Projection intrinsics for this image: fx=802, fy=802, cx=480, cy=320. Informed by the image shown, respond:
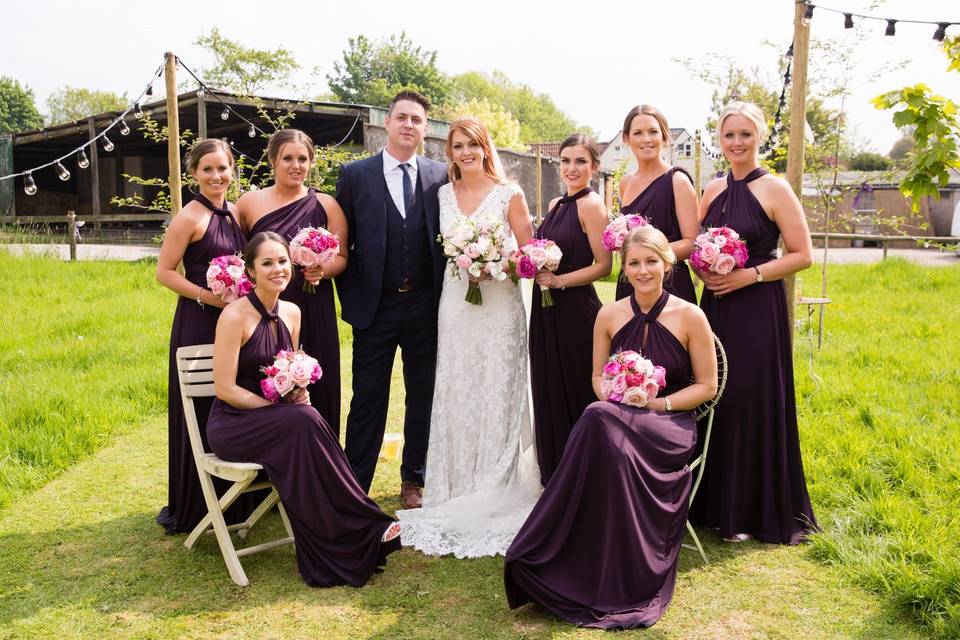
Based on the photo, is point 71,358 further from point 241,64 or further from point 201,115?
point 241,64

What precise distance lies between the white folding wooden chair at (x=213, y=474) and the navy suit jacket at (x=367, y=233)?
3.22 feet

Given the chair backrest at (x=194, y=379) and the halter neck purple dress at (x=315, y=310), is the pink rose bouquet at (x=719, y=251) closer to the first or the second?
the halter neck purple dress at (x=315, y=310)

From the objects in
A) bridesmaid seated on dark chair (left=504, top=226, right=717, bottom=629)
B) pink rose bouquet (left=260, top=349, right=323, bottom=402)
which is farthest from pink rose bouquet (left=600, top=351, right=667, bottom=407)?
pink rose bouquet (left=260, top=349, right=323, bottom=402)

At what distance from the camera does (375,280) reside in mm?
5250

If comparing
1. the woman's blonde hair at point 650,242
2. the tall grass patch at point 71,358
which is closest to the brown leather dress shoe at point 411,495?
the woman's blonde hair at point 650,242

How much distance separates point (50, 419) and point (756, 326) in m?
5.94

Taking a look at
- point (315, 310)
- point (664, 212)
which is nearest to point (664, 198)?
point (664, 212)

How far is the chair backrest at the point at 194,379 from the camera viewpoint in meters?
4.56

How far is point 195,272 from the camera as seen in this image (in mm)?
4906

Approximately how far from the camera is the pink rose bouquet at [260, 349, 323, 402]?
4.34m

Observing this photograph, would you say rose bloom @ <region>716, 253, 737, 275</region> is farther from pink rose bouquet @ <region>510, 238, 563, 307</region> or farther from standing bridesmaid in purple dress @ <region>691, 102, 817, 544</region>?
pink rose bouquet @ <region>510, 238, 563, 307</region>

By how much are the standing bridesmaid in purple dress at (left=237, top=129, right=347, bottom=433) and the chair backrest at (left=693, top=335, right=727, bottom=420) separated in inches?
90.6

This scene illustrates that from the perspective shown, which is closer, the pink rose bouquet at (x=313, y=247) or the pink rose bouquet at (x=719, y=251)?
the pink rose bouquet at (x=719, y=251)

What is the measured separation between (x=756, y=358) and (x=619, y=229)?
113 centimetres
